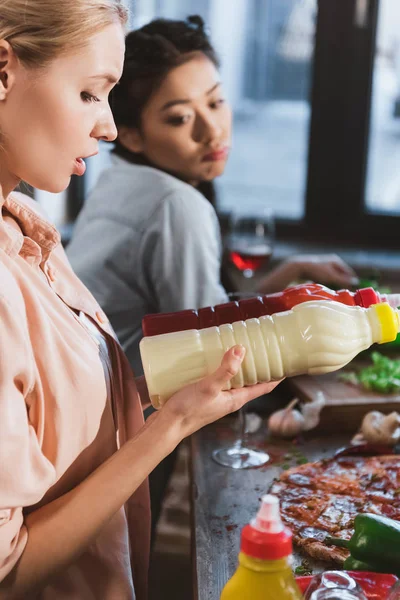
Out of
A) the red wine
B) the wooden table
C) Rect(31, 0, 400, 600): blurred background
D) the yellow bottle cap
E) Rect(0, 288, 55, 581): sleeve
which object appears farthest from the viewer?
Rect(31, 0, 400, 600): blurred background

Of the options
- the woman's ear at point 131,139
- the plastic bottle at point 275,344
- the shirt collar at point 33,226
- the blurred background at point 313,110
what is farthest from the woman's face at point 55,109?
the blurred background at point 313,110

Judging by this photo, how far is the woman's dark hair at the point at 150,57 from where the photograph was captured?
1.78 m

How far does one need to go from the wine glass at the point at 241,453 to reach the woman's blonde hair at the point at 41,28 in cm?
64

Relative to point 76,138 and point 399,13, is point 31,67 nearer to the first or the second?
point 76,138

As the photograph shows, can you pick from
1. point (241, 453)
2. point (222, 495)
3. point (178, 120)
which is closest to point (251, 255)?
point (178, 120)

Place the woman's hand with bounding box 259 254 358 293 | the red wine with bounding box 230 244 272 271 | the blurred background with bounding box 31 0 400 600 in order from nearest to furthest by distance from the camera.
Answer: the woman's hand with bounding box 259 254 358 293 < the red wine with bounding box 230 244 272 271 < the blurred background with bounding box 31 0 400 600

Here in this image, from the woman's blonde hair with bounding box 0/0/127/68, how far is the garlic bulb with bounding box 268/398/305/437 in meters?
0.90

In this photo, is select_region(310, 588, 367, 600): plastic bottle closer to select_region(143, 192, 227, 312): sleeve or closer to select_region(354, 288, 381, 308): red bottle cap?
select_region(354, 288, 381, 308): red bottle cap

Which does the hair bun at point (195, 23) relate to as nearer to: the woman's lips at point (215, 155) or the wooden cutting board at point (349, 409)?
the woman's lips at point (215, 155)

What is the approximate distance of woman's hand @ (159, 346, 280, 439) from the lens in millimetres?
960

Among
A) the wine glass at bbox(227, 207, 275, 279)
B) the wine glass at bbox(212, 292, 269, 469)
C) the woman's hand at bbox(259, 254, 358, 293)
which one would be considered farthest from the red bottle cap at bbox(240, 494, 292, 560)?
the wine glass at bbox(227, 207, 275, 279)

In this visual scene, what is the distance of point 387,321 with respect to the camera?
1007mm

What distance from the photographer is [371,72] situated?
123 inches

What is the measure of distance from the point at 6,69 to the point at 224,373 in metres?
0.45
